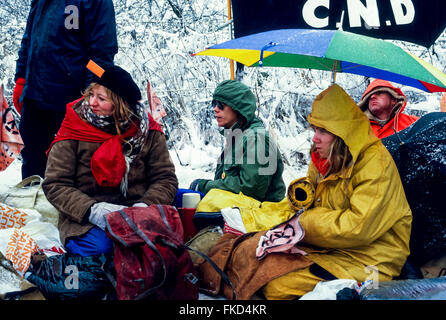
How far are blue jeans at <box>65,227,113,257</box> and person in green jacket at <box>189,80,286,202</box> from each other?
3.22ft

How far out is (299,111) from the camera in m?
7.23

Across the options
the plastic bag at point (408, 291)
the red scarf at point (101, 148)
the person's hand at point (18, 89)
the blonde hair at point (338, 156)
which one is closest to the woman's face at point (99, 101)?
the red scarf at point (101, 148)

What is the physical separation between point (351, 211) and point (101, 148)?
1.45m

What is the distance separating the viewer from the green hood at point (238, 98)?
10.6ft

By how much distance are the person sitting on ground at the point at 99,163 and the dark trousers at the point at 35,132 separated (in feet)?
2.75

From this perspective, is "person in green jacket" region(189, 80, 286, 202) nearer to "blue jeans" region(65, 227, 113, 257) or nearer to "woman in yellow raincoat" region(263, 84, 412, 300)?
"woman in yellow raincoat" region(263, 84, 412, 300)

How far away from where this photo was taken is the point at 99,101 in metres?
2.53

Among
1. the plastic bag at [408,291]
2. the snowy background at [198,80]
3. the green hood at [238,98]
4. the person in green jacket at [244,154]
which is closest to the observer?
the plastic bag at [408,291]

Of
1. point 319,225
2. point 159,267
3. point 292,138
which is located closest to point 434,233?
point 319,225

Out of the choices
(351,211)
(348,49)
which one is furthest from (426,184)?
(348,49)

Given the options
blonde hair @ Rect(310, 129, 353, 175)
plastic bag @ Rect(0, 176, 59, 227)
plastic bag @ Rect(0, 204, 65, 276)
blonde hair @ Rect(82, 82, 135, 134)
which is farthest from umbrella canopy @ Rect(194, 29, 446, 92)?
plastic bag @ Rect(0, 176, 59, 227)

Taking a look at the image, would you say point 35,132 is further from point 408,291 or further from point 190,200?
point 408,291

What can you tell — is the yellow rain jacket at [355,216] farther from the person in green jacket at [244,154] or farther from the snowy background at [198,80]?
the snowy background at [198,80]

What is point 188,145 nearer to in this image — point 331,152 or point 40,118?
point 40,118
